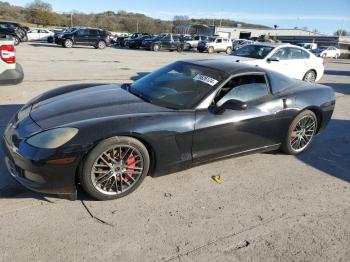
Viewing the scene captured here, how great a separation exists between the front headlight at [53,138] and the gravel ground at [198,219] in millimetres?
633

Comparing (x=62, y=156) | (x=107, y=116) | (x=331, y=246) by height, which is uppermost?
(x=107, y=116)

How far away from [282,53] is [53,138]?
936cm

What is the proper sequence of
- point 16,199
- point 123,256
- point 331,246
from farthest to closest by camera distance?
point 16,199 → point 331,246 → point 123,256

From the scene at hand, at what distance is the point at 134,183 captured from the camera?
367cm

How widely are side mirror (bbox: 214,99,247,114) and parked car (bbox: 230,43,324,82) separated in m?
6.61

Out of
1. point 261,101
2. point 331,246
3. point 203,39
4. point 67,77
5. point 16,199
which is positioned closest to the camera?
point 331,246

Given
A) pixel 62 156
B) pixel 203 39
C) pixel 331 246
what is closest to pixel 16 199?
pixel 62 156

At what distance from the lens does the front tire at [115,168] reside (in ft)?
11.0

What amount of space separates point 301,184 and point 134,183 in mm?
2038

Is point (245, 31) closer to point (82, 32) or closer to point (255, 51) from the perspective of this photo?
point (82, 32)

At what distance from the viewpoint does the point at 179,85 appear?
4.36 metres

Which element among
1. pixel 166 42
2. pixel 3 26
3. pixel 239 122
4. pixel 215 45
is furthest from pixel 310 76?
pixel 215 45

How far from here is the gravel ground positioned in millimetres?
2881

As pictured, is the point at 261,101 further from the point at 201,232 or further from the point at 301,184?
the point at 201,232
